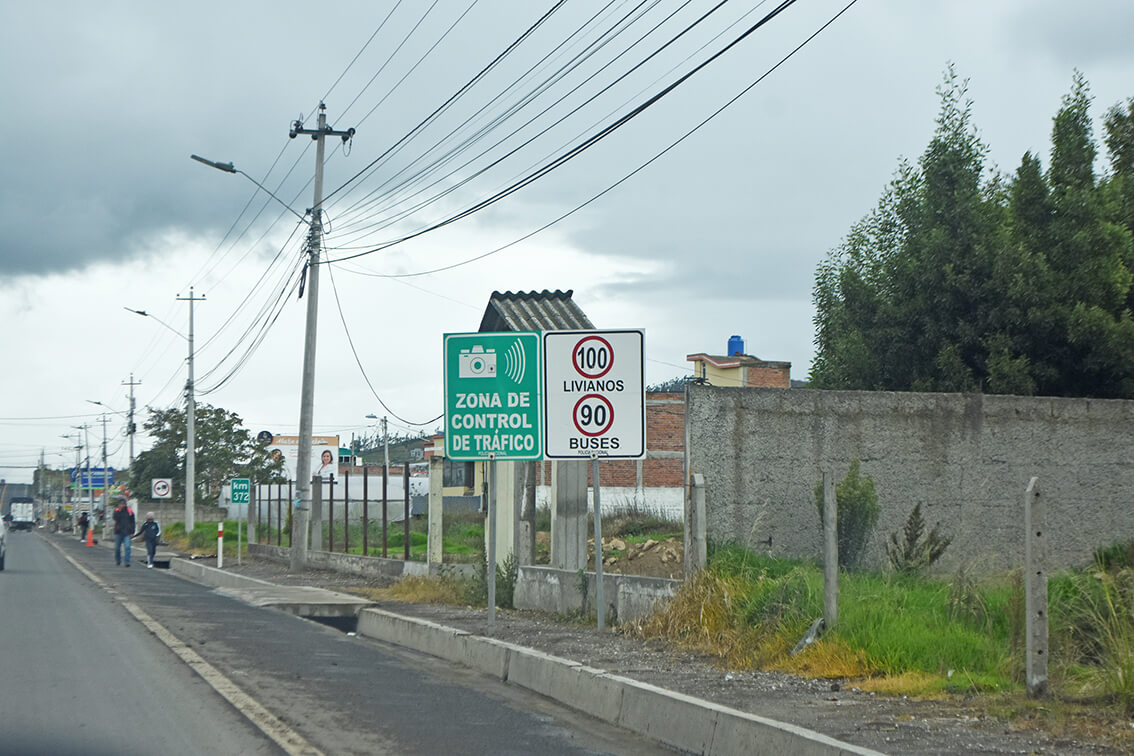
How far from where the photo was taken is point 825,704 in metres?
8.79

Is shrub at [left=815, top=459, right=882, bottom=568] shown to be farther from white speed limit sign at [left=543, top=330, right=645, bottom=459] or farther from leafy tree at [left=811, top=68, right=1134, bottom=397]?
leafy tree at [left=811, top=68, right=1134, bottom=397]

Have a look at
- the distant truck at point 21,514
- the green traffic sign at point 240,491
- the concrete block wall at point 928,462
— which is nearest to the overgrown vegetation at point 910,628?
the concrete block wall at point 928,462

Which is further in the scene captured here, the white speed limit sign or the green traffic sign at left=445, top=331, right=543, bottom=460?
the green traffic sign at left=445, top=331, right=543, bottom=460

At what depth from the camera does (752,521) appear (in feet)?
46.2

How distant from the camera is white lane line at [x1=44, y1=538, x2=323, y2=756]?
26.4ft

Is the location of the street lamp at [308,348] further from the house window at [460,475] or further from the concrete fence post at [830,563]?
the house window at [460,475]

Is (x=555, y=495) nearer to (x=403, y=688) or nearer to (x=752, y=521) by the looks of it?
(x=752, y=521)

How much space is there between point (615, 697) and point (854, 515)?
16.9 ft

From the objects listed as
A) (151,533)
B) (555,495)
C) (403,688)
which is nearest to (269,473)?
(151,533)

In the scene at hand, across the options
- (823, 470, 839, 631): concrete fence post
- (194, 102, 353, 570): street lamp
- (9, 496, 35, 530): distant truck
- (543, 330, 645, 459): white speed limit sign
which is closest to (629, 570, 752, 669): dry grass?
(823, 470, 839, 631): concrete fence post

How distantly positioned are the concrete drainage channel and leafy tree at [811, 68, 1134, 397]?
32.3 feet

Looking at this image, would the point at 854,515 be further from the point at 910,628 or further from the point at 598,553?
the point at 910,628

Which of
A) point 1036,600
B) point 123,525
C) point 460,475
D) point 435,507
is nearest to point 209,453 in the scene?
point 460,475

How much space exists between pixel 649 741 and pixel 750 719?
1.25 m
